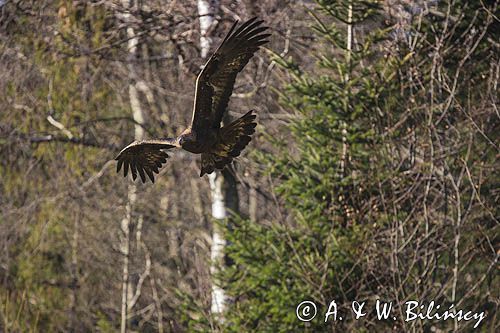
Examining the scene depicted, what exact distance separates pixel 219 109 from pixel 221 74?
0.67 ft

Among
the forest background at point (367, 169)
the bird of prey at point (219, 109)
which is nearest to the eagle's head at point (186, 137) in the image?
the bird of prey at point (219, 109)

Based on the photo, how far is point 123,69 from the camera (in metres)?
14.4

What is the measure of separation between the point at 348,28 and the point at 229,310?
107 inches

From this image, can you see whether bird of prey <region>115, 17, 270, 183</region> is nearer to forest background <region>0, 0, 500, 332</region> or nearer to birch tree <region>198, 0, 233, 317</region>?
forest background <region>0, 0, 500, 332</region>

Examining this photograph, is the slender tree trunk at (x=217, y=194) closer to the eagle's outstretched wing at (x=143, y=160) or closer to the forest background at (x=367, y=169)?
the forest background at (x=367, y=169)

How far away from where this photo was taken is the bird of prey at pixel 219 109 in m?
6.32

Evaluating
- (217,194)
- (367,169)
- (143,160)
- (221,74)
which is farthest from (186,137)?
(217,194)

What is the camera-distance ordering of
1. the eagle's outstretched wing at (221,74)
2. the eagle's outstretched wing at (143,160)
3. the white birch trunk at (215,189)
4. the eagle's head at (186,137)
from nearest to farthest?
the eagle's head at (186,137) → the eagle's outstretched wing at (221,74) → the eagle's outstretched wing at (143,160) → the white birch trunk at (215,189)

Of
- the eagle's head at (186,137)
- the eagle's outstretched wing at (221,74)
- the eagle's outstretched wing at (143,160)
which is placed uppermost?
the eagle's outstretched wing at (221,74)

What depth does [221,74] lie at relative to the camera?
21.2ft

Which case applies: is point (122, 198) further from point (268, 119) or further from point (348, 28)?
point (348, 28)

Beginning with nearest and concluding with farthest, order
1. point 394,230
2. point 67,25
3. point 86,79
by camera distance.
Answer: point 394,230 < point 67,25 < point 86,79

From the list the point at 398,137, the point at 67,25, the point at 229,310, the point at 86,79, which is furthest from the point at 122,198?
the point at 398,137

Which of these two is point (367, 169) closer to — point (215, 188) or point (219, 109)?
point (215, 188)
